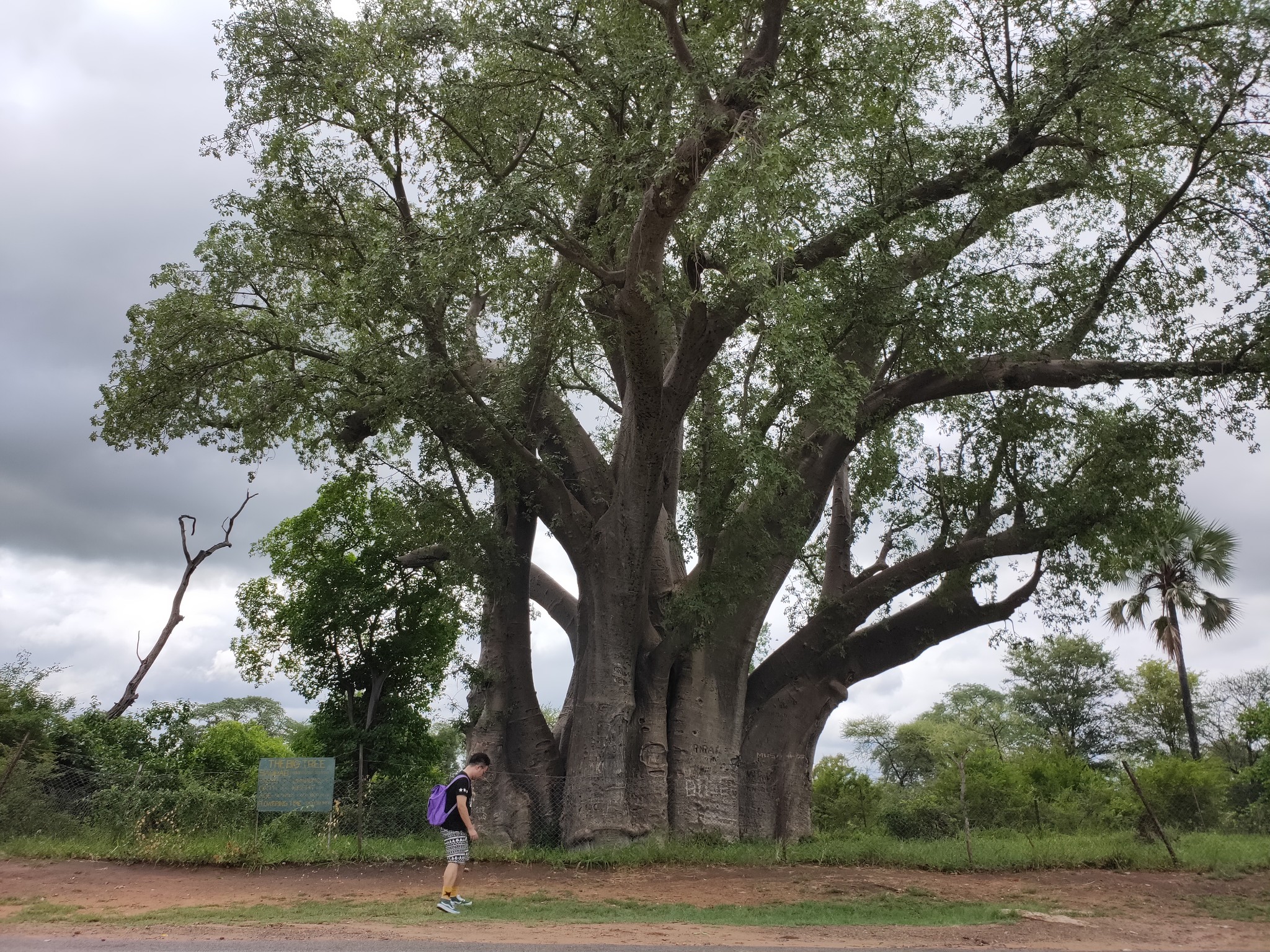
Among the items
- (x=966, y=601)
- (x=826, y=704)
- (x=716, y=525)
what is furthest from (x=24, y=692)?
(x=966, y=601)

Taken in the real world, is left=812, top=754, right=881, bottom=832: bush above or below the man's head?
below

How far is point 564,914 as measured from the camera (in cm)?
841

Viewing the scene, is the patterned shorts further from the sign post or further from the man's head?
the sign post

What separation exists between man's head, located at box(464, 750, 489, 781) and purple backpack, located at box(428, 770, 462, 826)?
14cm

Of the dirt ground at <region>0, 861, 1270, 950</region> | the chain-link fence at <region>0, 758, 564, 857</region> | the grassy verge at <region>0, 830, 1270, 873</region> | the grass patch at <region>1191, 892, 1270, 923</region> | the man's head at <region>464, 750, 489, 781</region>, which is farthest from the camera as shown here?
the chain-link fence at <region>0, 758, 564, 857</region>

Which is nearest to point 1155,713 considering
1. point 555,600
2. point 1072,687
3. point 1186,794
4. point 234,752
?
point 1072,687

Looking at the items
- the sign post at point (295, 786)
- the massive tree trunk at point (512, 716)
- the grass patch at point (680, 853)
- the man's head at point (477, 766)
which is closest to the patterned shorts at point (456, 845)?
the man's head at point (477, 766)

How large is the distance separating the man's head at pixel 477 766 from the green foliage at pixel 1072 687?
3114 centimetres

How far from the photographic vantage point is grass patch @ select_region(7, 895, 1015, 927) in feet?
26.3

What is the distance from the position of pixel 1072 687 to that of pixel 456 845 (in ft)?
110

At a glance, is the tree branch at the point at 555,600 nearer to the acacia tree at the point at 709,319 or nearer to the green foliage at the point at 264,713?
the acacia tree at the point at 709,319

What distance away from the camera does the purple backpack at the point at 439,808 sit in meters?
7.87

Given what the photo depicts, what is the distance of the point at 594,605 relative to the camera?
1367 cm

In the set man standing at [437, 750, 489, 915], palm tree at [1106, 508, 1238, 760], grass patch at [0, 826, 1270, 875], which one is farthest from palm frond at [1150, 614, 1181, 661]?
man standing at [437, 750, 489, 915]
